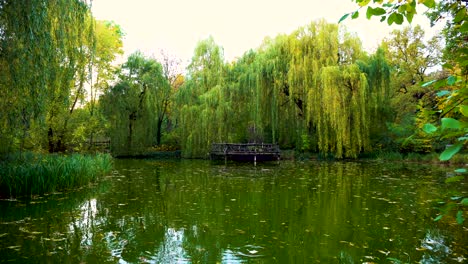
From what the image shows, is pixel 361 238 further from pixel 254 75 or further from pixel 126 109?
pixel 126 109

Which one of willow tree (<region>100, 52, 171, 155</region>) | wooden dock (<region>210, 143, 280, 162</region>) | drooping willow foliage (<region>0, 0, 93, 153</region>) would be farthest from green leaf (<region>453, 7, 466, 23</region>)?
willow tree (<region>100, 52, 171, 155</region>)

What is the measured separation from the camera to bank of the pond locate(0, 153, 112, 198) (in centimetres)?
781

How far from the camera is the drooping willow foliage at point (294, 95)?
754 inches

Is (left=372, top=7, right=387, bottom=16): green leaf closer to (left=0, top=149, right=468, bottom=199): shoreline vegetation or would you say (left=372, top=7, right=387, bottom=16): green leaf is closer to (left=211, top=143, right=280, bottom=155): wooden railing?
(left=0, top=149, right=468, bottom=199): shoreline vegetation

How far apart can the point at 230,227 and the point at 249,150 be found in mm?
15561

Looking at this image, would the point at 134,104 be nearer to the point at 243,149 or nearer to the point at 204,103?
the point at 204,103

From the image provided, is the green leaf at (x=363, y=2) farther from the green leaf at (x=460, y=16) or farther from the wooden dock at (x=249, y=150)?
the wooden dock at (x=249, y=150)

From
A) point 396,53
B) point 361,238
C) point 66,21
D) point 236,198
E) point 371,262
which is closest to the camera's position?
point 371,262

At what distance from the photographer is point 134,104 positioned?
23344mm

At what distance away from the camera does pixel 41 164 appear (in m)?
8.62

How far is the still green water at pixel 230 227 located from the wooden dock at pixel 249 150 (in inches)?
422

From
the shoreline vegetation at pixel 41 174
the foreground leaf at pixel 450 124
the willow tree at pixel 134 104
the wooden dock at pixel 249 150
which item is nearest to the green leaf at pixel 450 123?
the foreground leaf at pixel 450 124

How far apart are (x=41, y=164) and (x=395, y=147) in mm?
19490

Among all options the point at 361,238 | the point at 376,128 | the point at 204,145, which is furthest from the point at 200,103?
the point at 361,238
